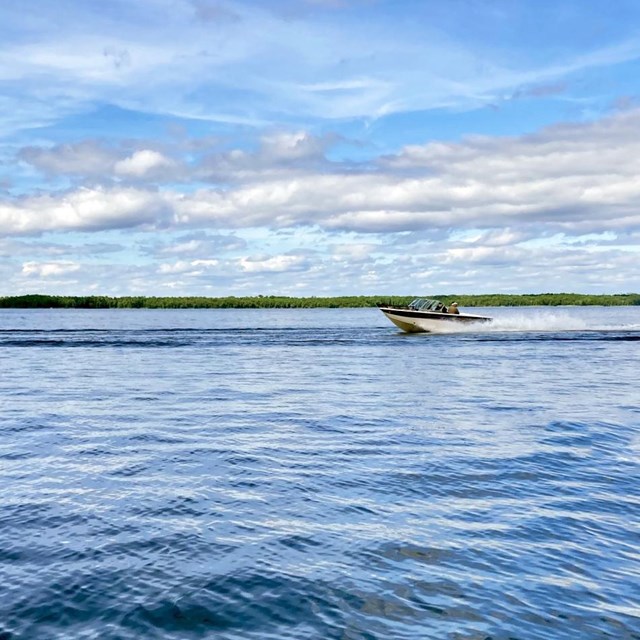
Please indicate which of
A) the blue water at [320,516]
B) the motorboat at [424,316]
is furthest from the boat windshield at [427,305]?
the blue water at [320,516]

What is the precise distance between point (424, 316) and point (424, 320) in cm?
72

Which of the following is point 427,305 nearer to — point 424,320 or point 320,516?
point 424,320

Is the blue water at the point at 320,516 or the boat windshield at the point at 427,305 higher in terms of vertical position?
the boat windshield at the point at 427,305

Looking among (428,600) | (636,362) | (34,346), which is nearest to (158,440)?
(428,600)

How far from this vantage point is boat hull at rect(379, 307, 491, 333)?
6731 cm

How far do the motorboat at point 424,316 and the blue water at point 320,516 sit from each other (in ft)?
129

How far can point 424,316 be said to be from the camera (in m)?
67.2

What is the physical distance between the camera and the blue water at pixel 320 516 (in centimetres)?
809

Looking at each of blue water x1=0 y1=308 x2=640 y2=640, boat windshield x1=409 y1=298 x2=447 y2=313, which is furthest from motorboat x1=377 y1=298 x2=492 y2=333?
blue water x1=0 y1=308 x2=640 y2=640

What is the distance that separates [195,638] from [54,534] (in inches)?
164

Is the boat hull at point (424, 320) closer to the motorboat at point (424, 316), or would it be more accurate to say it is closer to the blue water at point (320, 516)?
the motorboat at point (424, 316)

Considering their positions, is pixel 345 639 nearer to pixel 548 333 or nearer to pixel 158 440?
pixel 158 440

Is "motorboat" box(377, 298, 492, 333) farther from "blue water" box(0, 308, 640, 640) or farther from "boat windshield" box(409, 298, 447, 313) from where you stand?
"blue water" box(0, 308, 640, 640)

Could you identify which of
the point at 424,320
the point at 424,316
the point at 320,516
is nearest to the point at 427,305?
the point at 424,316
